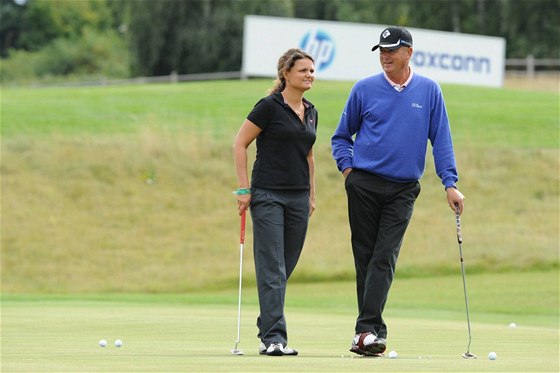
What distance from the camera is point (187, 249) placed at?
1005 inches

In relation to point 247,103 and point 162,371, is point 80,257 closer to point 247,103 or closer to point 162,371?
point 247,103

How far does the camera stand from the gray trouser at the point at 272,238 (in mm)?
8633

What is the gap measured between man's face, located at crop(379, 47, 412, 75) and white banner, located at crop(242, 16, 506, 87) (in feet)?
102

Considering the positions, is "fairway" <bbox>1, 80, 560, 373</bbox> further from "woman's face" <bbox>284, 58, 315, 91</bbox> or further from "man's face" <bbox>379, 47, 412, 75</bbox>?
"man's face" <bbox>379, 47, 412, 75</bbox>

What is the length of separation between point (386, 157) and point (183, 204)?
63.7 ft

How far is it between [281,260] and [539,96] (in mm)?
34468

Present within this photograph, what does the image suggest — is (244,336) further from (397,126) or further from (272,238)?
(397,126)

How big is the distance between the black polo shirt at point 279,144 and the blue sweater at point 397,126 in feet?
1.19

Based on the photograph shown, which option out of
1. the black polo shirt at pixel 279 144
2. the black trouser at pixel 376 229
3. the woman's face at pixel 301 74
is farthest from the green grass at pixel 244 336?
the woman's face at pixel 301 74

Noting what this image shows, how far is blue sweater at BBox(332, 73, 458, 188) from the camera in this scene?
8602 mm

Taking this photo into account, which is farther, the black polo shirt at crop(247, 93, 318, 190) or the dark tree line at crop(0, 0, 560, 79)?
the dark tree line at crop(0, 0, 560, 79)

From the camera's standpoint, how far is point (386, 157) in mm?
8602

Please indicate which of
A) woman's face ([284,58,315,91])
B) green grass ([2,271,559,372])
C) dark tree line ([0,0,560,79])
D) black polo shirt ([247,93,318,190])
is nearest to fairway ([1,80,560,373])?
green grass ([2,271,559,372])

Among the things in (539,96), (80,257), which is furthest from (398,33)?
(539,96)
